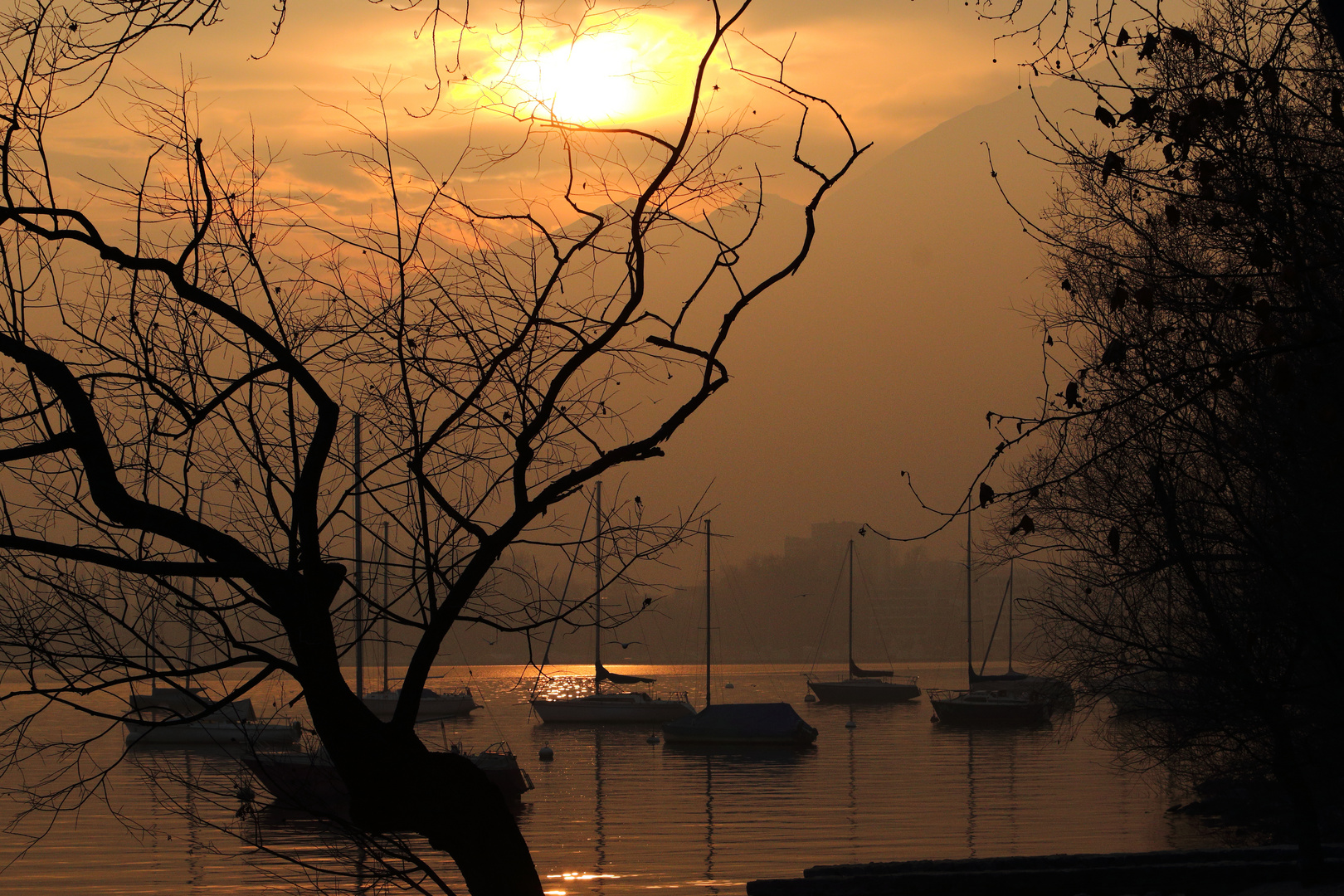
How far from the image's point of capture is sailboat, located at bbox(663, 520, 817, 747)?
62.6m

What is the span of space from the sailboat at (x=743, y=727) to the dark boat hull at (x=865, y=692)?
45225 mm

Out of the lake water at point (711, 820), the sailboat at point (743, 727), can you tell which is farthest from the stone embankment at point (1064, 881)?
the sailboat at point (743, 727)

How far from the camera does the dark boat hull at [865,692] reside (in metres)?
109

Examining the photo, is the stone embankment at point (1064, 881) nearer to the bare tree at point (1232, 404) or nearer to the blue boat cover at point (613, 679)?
the bare tree at point (1232, 404)

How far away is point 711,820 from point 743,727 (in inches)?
1044

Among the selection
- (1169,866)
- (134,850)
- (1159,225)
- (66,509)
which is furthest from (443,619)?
(134,850)

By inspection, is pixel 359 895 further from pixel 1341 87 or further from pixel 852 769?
pixel 852 769

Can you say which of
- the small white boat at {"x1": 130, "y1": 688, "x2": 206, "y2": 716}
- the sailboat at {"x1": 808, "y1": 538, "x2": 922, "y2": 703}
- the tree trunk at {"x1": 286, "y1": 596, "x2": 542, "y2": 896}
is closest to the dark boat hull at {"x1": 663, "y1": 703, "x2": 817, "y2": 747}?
the sailboat at {"x1": 808, "y1": 538, "x2": 922, "y2": 703}

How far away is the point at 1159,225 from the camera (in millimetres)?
16797

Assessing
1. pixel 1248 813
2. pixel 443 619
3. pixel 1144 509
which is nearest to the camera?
pixel 443 619

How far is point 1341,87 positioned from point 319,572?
11335mm

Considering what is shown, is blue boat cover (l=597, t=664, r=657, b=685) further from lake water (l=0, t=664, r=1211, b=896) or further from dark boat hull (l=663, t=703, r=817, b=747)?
dark boat hull (l=663, t=703, r=817, b=747)

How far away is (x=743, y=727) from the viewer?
209 ft

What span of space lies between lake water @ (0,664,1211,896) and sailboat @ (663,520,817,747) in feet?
3.13
